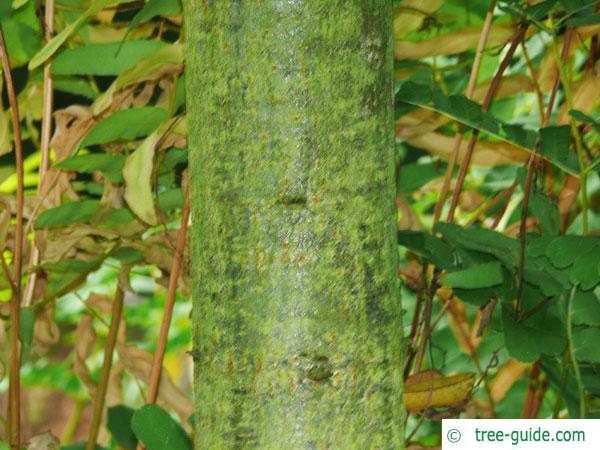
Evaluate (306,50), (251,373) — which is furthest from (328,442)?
(306,50)

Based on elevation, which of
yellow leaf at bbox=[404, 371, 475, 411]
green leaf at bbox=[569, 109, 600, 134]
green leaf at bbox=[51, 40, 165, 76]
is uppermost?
green leaf at bbox=[51, 40, 165, 76]

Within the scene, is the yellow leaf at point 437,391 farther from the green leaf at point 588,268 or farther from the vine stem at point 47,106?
the vine stem at point 47,106

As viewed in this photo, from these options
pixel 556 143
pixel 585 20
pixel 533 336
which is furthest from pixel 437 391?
pixel 585 20

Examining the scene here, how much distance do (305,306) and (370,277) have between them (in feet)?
0.13

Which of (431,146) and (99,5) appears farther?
(431,146)

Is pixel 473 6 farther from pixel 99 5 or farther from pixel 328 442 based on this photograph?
pixel 328 442

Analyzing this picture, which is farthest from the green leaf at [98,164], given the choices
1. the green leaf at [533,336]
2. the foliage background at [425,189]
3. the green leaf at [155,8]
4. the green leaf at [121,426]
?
the green leaf at [533,336]

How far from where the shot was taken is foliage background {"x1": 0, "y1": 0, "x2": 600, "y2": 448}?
735 millimetres

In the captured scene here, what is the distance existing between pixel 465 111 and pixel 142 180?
25cm

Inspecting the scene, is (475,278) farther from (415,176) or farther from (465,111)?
(415,176)

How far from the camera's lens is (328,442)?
50cm

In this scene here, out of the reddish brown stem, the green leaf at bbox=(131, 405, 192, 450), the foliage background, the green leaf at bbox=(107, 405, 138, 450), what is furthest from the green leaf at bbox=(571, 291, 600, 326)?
the green leaf at bbox=(107, 405, 138, 450)

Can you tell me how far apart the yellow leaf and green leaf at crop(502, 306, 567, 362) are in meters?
0.08

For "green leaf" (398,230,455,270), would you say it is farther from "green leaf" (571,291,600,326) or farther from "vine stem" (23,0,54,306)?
"vine stem" (23,0,54,306)
